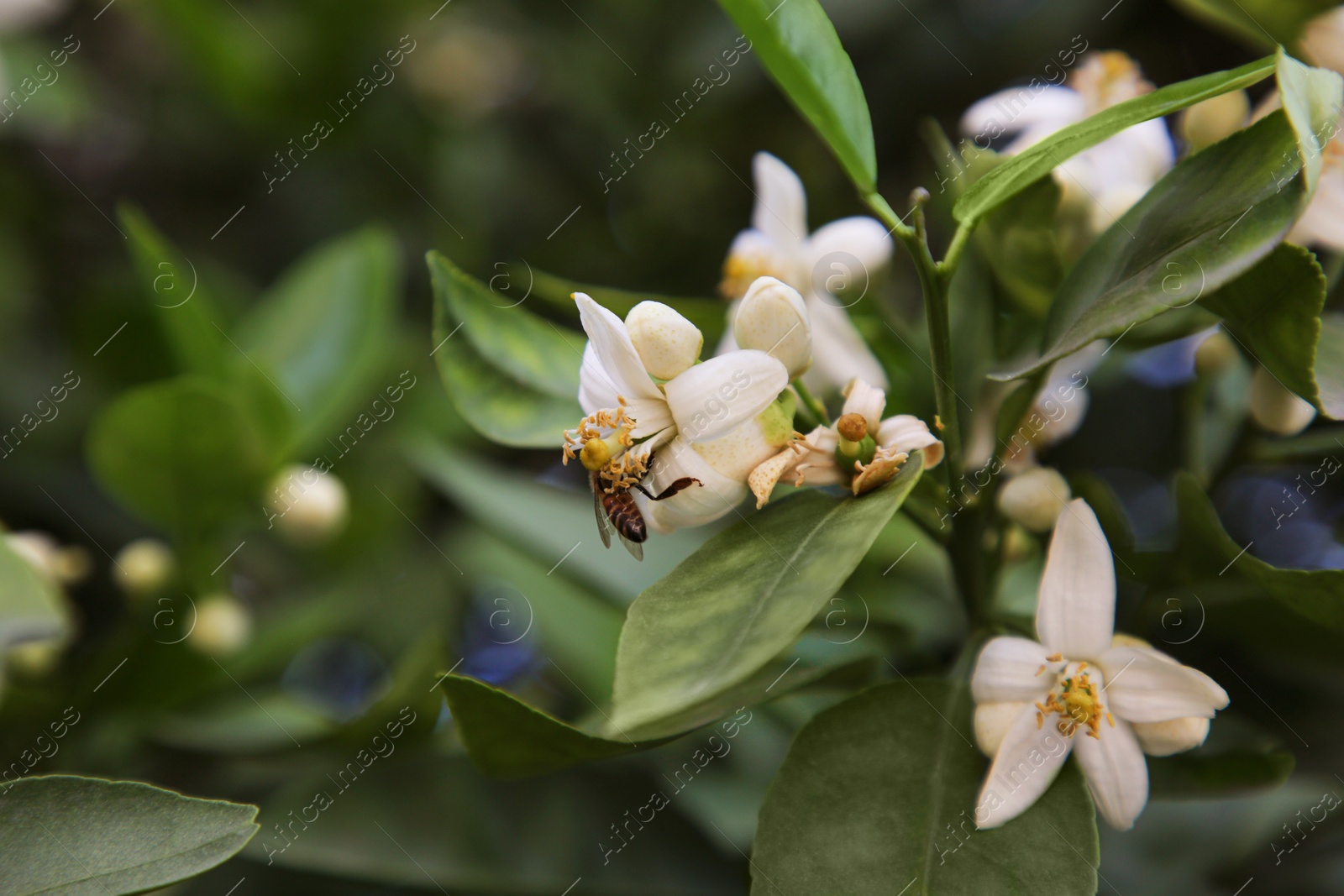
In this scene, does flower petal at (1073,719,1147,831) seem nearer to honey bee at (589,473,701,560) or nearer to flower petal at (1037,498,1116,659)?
flower petal at (1037,498,1116,659)

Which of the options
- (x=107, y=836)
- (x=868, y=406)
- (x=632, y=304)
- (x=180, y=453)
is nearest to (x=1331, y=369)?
(x=868, y=406)

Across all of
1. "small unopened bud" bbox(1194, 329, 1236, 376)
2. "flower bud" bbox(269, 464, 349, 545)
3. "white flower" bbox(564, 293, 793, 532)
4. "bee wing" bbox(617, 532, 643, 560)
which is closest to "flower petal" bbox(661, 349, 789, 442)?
"white flower" bbox(564, 293, 793, 532)

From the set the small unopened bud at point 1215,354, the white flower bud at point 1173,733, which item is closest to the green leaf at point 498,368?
the white flower bud at point 1173,733

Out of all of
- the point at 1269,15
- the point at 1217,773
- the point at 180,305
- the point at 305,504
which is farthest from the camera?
the point at 305,504

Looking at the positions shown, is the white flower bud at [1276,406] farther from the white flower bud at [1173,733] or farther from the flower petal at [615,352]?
the flower petal at [615,352]

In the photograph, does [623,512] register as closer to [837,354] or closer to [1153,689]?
[837,354]

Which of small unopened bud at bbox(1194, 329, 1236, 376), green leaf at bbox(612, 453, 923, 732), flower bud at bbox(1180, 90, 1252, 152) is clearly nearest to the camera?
green leaf at bbox(612, 453, 923, 732)

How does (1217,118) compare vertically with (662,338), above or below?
below

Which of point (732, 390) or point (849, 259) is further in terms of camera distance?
point (849, 259)

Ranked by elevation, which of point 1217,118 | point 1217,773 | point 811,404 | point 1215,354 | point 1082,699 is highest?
point 811,404
